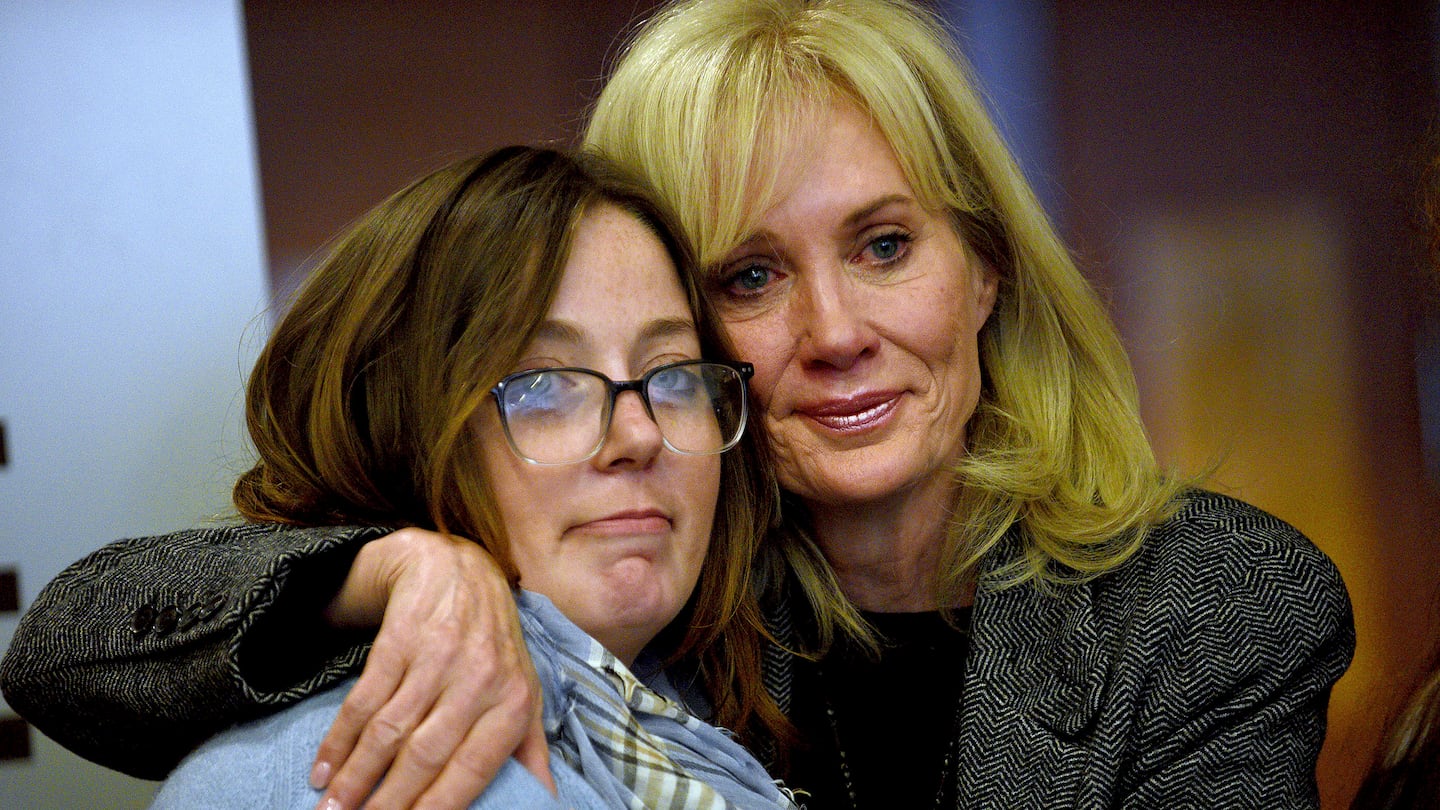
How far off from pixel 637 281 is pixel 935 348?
18.4 inches

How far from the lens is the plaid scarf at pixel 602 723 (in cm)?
124

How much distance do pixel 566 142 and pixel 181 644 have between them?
59.2 inches

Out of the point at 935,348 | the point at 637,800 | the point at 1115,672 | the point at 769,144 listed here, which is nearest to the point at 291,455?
the point at 637,800

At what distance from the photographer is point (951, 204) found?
1760mm

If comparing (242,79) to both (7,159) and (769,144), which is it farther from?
(769,144)

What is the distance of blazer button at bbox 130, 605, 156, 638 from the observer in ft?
4.10

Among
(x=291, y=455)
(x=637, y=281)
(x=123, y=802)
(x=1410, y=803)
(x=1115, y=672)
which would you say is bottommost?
(x=123, y=802)

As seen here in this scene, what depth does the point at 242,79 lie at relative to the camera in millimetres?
2299

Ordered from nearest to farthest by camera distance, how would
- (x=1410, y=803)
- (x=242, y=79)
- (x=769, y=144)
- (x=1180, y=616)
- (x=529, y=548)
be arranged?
(x=1410, y=803), (x=529, y=548), (x=1180, y=616), (x=769, y=144), (x=242, y=79)

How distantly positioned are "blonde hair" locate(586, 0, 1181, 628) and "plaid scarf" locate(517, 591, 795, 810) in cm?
55

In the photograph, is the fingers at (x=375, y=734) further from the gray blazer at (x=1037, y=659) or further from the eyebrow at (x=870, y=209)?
the eyebrow at (x=870, y=209)

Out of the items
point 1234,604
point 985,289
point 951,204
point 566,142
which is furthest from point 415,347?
point 566,142

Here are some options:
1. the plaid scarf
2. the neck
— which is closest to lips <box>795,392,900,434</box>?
the neck

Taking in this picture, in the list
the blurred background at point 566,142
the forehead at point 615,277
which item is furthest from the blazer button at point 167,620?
the blurred background at point 566,142
